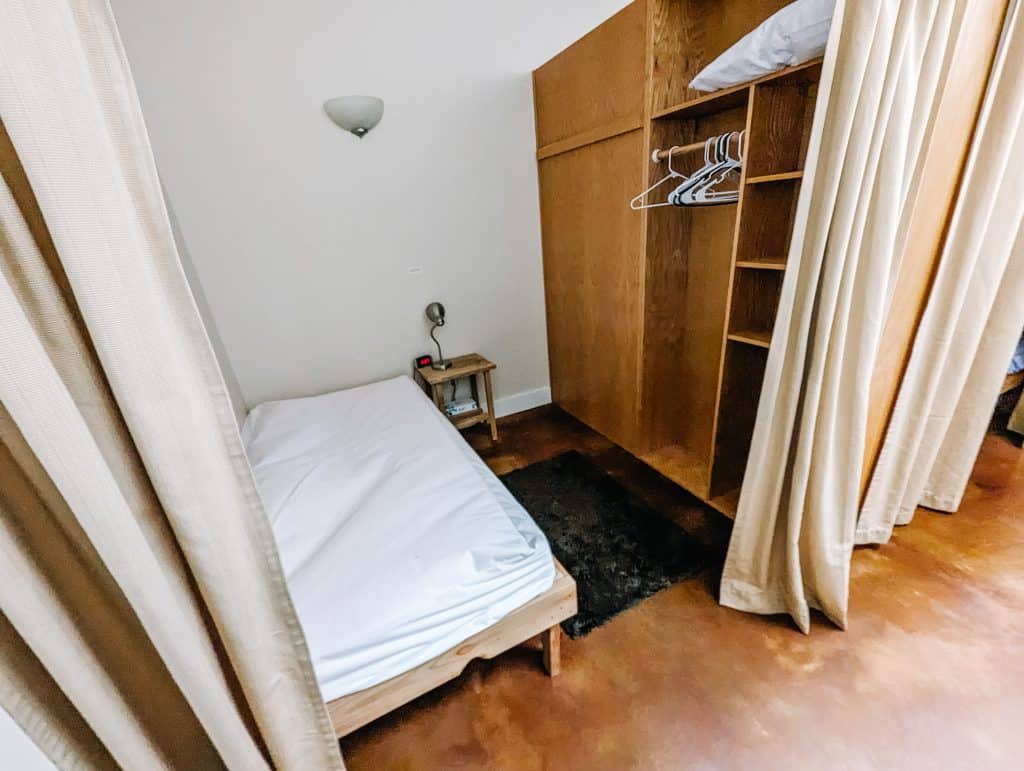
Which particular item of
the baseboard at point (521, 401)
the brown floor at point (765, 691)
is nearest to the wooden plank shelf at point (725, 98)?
the brown floor at point (765, 691)

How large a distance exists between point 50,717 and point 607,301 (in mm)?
2234

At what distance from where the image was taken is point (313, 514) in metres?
1.33

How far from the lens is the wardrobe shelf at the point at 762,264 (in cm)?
133

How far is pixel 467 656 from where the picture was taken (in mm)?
1120

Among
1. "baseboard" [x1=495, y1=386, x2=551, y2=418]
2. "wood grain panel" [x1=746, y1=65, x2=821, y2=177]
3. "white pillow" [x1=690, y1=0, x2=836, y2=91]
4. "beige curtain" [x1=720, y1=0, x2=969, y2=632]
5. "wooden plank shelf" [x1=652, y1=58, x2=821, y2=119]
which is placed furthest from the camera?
"baseboard" [x1=495, y1=386, x2=551, y2=418]

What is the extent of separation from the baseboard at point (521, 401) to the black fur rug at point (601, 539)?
2.34ft

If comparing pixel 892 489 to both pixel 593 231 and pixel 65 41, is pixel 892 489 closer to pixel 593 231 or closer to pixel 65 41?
pixel 593 231

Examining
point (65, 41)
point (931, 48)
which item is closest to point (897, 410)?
point (931, 48)

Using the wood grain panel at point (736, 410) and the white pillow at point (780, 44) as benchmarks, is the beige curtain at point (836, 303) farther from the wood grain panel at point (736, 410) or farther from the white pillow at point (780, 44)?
the wood grain panel at point (736, 410)

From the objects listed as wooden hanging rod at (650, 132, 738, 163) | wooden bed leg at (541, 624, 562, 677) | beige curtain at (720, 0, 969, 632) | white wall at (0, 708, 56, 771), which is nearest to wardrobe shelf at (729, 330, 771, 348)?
beige curtain at (720, 0, 969, 632)

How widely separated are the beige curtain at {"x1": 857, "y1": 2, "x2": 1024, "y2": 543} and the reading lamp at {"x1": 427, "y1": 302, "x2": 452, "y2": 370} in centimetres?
208

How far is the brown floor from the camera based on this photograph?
1123 mm

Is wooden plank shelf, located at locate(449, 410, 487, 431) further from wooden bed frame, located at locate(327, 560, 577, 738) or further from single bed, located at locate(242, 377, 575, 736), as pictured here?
wooden bed frame, located at locate(327, 560, 577, 738)

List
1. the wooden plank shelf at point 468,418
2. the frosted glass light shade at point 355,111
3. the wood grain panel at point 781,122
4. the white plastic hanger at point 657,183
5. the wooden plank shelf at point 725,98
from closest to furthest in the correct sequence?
1. the wooden plank shelf at point 725,98
2. the wood grain panel at point 781,122
3. the white plastic hanger at point 657,183
4. the frosted glass light shade at point 355,111
5. the wooden plank shelf at point 468,418
